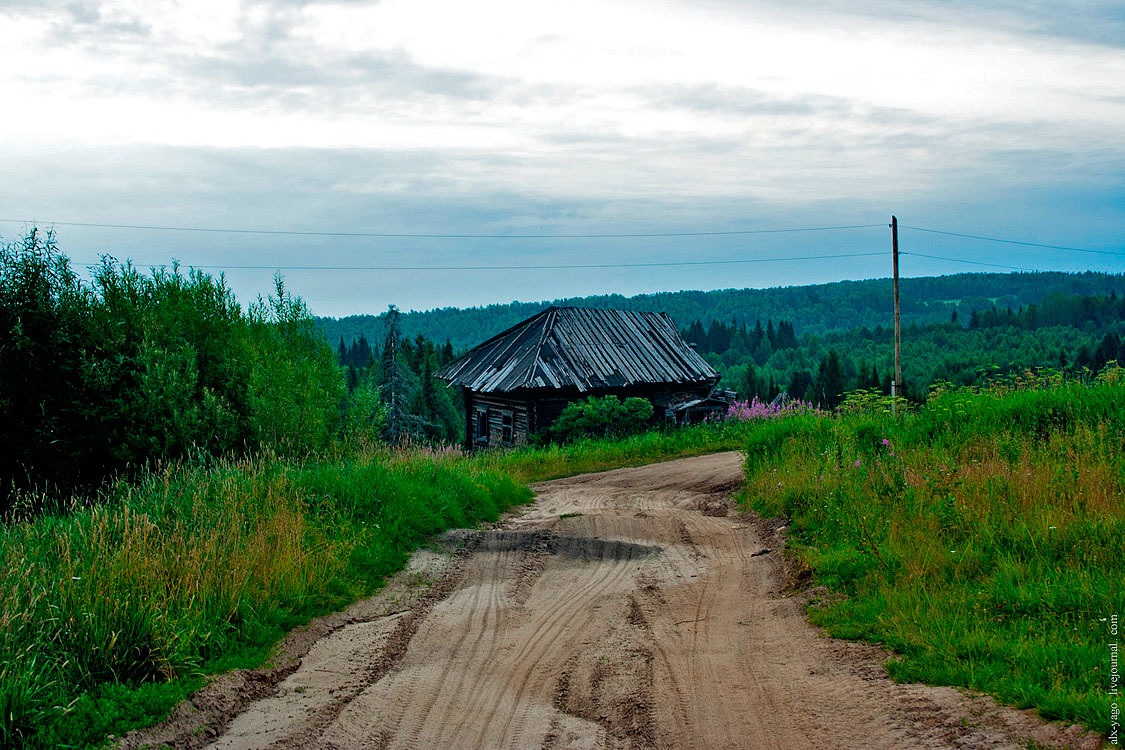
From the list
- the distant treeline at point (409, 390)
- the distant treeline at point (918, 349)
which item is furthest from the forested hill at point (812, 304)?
the distant treeline at point (409, 390)

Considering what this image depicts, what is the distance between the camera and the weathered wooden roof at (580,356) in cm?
2752

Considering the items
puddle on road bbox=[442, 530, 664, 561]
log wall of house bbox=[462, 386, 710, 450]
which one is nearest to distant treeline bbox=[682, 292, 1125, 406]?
log wall of house bbox=[462, 386, 710, 450]

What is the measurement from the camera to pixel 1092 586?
5.46 metres

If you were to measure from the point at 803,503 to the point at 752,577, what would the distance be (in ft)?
8.17

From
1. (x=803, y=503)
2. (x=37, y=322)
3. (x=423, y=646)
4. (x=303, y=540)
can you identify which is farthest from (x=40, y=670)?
(x=37, y=322)

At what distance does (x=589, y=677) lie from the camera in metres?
5.47

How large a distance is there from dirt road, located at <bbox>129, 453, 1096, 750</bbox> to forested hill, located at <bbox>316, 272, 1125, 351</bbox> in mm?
102438

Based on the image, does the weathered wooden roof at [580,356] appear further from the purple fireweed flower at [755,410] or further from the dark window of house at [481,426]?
the purple fireweed flower at [755,410]

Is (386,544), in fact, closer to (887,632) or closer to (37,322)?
(887,632)

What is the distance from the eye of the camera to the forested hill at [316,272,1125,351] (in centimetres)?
11062

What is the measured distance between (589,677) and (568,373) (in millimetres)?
22203

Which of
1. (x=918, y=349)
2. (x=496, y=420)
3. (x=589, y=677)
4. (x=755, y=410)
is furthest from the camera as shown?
(x=918, y=349)

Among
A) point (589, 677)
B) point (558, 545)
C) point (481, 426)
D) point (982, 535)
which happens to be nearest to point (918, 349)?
point (481, 426)

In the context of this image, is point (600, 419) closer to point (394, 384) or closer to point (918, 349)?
point (394, 384)
